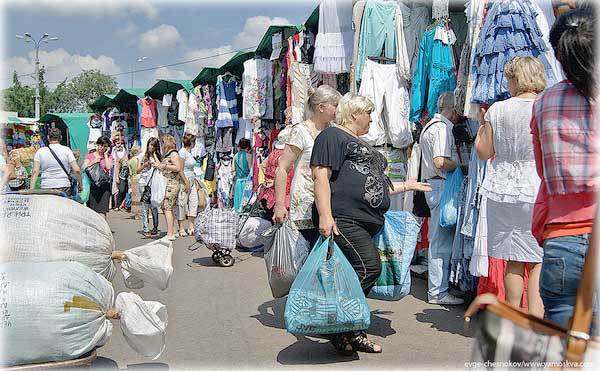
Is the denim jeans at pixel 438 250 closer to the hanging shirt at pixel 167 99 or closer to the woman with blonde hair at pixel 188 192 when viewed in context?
the woman with blonde hair at pixel 188 192

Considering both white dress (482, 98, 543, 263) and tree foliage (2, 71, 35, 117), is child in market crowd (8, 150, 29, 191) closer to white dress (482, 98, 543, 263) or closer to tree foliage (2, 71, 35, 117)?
white dress (482, 98, 543, 263)

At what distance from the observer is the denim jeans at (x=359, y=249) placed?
388cm

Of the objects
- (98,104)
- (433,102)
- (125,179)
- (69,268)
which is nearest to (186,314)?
(69,268)

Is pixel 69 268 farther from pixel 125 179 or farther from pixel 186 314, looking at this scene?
pixel 125 179

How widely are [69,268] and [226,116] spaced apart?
9.44 metres

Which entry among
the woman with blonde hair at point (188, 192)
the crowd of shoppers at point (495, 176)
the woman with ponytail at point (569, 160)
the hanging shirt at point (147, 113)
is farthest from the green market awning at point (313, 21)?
the hanging shirt at point (147, 113)

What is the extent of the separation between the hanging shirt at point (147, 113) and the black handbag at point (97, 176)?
5377mm

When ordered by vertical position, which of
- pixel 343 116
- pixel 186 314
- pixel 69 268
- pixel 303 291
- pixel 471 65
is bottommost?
pixel 186 314

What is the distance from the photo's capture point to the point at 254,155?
36.7 feet

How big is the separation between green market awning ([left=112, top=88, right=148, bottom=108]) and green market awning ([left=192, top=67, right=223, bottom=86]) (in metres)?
3.36

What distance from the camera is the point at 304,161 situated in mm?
4422

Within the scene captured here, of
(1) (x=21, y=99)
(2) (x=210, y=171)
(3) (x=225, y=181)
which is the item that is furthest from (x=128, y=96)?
(1) (x=21, y=99)

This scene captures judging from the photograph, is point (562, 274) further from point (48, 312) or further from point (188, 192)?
point (188, 192)

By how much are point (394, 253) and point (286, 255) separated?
78cm
